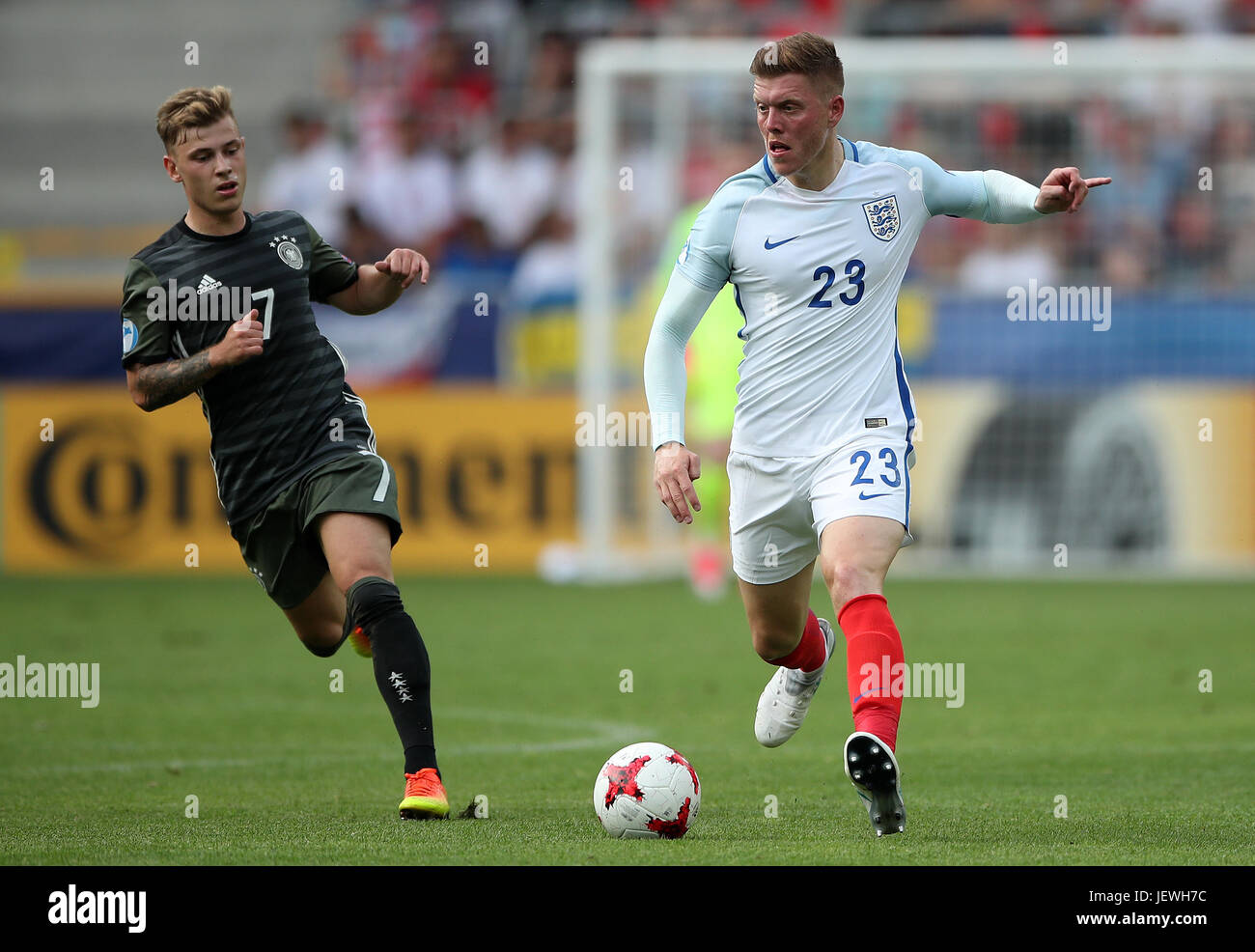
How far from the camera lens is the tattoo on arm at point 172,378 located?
602cm

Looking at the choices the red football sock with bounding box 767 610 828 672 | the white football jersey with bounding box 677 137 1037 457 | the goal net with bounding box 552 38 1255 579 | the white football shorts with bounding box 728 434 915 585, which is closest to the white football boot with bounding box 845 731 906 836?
the white football shorts with bounding box 728 434 915 585

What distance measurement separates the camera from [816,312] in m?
6.05

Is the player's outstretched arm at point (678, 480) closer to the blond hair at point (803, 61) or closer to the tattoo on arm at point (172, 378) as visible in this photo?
the blond hair at point (803, 61)

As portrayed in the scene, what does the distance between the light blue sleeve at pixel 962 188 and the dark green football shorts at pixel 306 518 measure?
1927 millimetres

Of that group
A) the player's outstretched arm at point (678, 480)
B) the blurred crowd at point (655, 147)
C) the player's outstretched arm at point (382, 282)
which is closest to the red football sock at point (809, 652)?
the player's outstretched arm at point (678, 480)

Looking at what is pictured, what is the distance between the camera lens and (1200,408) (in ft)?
51.6

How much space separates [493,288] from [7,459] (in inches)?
170

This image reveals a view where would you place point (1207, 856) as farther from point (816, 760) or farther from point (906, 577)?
point (906, 577)

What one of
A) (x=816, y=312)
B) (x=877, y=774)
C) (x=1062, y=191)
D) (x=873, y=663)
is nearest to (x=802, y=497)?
(x=816, y=312)

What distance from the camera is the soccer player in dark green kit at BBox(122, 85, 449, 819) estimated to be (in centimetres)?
605

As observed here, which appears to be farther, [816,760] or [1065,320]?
[1065,320]

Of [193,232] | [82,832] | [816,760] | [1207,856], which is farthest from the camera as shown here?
[816,760]

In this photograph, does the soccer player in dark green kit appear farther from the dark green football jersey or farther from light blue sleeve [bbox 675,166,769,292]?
light blue sleeve [bbox 675,166,769,292]
